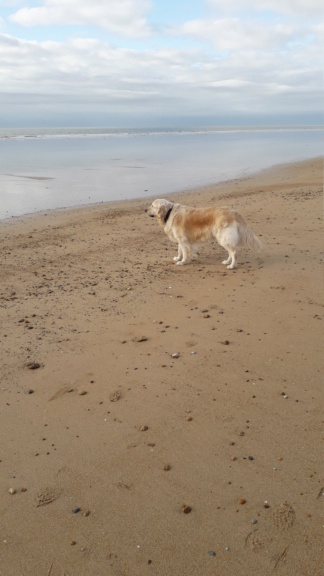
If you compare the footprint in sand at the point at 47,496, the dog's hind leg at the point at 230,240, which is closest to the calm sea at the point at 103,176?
the dog's hind leg at the point at 230,240

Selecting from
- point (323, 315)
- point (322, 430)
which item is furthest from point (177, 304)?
point (322, 430)

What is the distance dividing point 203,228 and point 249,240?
805 mm

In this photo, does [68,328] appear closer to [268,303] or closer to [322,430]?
[268,303]

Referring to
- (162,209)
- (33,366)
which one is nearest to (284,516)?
(33,366)

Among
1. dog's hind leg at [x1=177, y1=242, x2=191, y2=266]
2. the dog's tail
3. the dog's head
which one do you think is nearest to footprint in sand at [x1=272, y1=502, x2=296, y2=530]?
the dog's tail

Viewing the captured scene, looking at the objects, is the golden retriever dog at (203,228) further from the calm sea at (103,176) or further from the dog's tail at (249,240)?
the calm sea at (103,176)

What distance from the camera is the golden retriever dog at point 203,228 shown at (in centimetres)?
717

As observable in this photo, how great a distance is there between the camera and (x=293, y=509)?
2.71 meters

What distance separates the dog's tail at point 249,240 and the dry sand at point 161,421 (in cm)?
45

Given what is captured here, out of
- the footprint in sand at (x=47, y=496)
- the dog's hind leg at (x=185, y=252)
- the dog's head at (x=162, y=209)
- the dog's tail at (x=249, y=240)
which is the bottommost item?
the footprint in sand at (x=47, y=496)

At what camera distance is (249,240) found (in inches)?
286

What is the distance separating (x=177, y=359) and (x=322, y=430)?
1.55 meters

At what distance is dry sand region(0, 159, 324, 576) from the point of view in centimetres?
254

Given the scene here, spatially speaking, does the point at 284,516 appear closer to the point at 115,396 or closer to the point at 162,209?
the point at 115,396
